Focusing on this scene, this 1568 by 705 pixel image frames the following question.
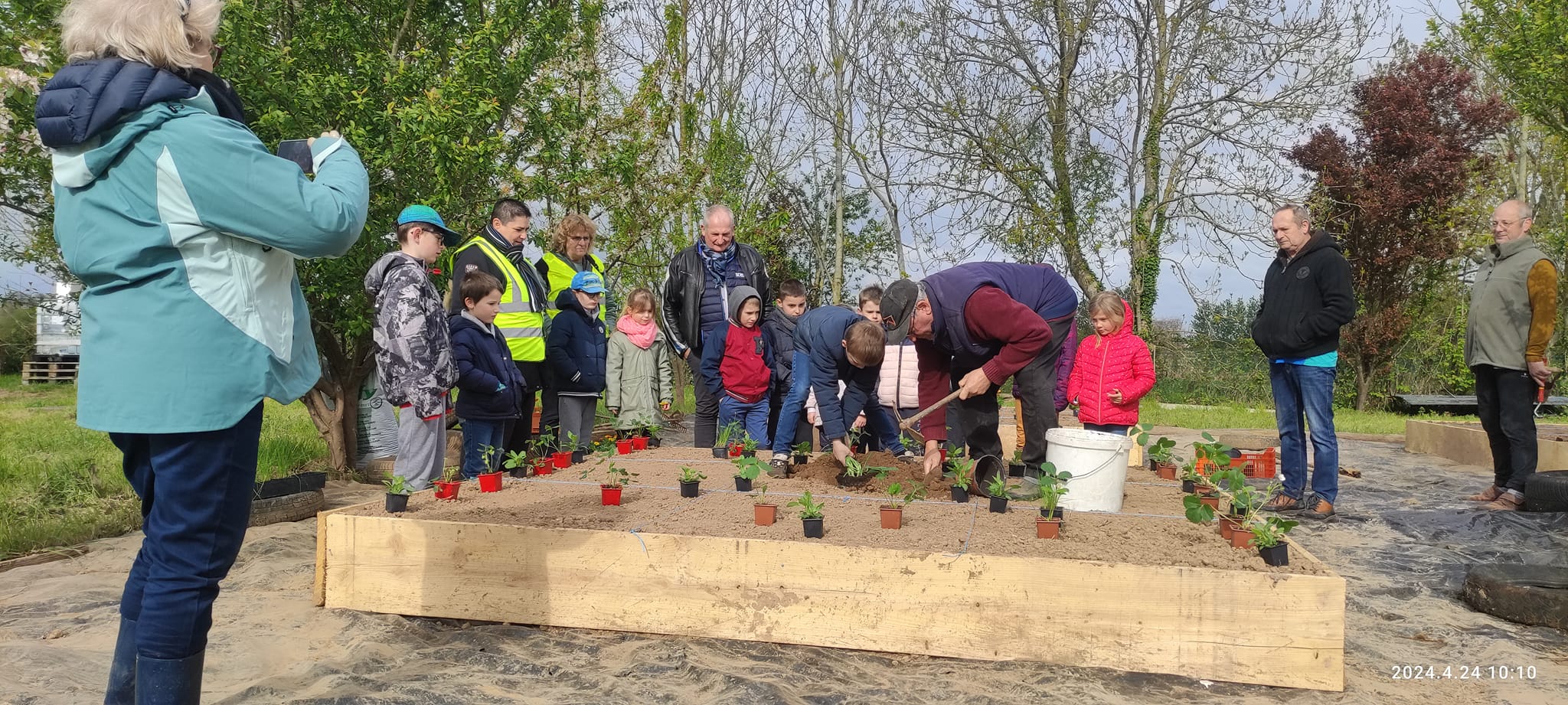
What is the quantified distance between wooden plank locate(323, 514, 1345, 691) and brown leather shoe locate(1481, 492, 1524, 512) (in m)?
3.47

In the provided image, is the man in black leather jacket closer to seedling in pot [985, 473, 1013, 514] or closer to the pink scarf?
the pink scarf

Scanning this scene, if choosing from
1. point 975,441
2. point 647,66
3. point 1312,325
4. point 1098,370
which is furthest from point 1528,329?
point 647,66

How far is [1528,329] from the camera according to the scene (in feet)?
17.1

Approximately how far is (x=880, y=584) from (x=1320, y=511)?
3295mm

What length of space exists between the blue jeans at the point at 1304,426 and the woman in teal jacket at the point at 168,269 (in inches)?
186

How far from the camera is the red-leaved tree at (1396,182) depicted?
12672mm

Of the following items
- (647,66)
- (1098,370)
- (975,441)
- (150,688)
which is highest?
(647,66)

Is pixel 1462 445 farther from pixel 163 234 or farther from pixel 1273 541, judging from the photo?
pixel 163 234

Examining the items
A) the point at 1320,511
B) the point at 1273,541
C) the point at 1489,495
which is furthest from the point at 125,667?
the point at 1489,495

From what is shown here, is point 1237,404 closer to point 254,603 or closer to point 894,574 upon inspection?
point 894,574

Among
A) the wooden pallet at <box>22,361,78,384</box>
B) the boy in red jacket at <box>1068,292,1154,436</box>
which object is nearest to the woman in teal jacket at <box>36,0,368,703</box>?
the boy in red jacket at <box>1068,292,1154,436</box>

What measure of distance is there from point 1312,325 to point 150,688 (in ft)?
16.3

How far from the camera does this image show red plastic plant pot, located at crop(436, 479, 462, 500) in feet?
13.3

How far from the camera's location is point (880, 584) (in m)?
3.02
